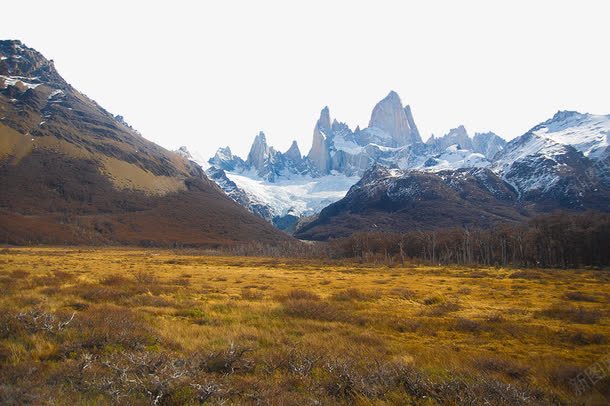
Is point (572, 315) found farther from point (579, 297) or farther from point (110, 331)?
point (110, 331)

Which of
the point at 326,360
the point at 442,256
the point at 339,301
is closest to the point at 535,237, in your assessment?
the point at 442,256

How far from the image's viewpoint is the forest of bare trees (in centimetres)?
8644

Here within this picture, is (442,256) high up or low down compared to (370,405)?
down

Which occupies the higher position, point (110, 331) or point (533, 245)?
point (110, 331)

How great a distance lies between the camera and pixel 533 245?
96.6 metres

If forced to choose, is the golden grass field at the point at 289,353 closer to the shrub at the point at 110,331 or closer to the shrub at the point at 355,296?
the shrub at the point at 110,331

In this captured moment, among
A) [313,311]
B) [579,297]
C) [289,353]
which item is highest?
[289,353]

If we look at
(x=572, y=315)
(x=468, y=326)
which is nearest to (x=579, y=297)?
(x=572, y=315)

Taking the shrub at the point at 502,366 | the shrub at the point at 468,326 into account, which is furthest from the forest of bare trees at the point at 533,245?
the shrub at the point at 502,366

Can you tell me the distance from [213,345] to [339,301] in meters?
14.9

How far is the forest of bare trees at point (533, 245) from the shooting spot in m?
86.4

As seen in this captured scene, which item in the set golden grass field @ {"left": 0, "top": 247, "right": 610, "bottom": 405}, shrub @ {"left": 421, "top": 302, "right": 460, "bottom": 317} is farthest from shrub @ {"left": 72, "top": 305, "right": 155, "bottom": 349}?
shrub @ {"left": 421, "top": 302, "right": 460, "bottom": 317}

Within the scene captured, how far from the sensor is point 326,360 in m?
12.1

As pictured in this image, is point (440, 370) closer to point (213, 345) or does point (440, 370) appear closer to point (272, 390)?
point (272, 390)
